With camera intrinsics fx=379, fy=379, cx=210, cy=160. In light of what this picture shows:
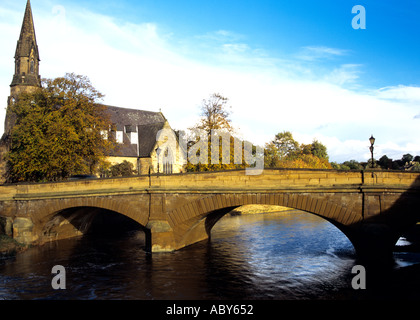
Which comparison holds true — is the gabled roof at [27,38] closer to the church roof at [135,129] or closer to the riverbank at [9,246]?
the church roof at [135,129]

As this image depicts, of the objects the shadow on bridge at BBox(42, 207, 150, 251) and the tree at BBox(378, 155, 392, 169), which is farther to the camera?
the tree at BBox(378, 155, 392, 169)

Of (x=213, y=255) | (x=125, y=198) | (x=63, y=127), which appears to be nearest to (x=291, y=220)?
(x=213, y=255)

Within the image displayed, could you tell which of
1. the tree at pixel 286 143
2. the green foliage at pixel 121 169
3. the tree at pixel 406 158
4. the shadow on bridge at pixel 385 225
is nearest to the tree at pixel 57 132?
the green foliage at pixel 121 169

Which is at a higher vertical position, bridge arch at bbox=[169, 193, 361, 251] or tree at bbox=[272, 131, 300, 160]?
tree at bbox=[272, 131, 300, 160]

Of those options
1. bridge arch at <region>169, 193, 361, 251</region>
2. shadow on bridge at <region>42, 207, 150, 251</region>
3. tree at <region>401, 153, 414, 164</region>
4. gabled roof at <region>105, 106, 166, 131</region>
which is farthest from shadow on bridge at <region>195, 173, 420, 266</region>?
tree at <region>401, 153, 414, 164</region>

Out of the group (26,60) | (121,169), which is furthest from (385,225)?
(26,60)

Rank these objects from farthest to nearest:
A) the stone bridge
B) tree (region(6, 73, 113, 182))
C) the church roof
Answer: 1. the church roof
2. tree (region(6, 73, 113, 182))
3. the stone bridge

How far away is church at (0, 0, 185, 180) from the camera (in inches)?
2181

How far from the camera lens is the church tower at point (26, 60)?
2160 inches

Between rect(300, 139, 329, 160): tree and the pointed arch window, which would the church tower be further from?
rect(300, 139, 329, 160): tree

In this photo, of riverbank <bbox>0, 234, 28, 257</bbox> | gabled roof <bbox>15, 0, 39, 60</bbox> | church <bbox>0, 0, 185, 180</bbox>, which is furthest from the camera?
gabled roof <bbox>15, 0, 39, 60</bbox>

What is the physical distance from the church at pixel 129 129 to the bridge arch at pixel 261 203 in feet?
97.3

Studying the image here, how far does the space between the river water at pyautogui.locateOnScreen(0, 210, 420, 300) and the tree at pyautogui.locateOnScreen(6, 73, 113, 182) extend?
771 centimetres
